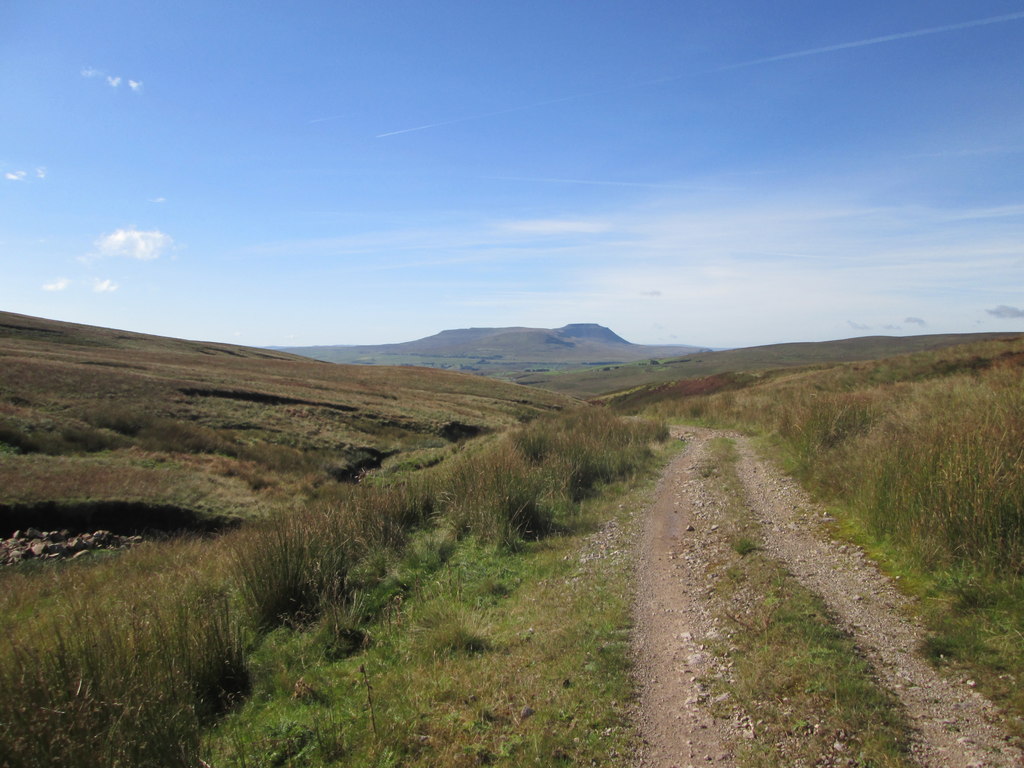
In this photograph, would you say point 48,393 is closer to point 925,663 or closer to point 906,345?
point 925,663

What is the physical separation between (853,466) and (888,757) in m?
5.87

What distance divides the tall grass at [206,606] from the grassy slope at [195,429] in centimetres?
670

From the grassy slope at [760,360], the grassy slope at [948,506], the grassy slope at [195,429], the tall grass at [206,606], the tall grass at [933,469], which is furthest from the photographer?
the grassy slope at [760,360]

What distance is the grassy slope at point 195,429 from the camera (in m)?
16.8

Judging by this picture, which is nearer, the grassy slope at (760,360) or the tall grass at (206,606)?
the tall grass at (206,606)

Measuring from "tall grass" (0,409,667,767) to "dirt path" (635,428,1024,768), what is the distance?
99.9 inches

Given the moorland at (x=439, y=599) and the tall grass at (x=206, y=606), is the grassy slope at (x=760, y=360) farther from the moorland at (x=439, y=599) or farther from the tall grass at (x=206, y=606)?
the tall grass at (x=206, y=606)

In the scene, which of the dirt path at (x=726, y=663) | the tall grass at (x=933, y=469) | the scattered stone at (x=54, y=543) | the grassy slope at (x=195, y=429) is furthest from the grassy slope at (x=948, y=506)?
the grassy slope at (x=195, y=429)

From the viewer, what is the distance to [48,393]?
2422cm

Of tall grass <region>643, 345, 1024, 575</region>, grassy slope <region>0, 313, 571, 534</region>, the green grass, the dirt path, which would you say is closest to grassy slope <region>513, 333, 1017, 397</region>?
grassy slope <region>0, 313, 571, 534</region>

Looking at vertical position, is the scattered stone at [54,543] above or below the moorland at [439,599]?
below

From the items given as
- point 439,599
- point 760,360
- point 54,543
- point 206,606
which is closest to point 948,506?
point 439,599

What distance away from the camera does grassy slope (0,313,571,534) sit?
55.1 feet

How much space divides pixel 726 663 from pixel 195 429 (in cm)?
2483
